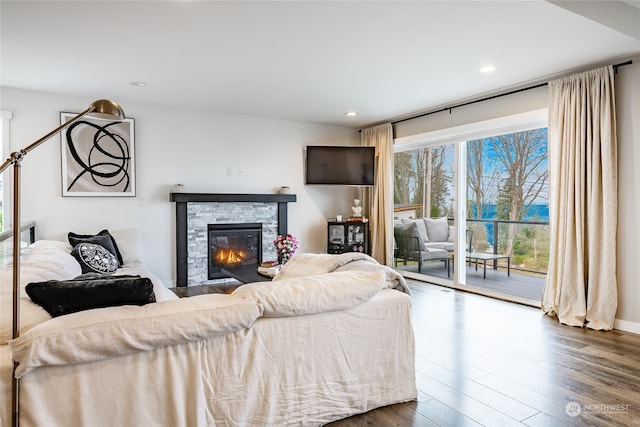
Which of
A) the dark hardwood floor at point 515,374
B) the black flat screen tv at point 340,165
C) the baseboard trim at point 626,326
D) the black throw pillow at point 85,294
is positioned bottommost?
the dark hardwood floor at point 515,374

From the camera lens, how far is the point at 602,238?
352cm

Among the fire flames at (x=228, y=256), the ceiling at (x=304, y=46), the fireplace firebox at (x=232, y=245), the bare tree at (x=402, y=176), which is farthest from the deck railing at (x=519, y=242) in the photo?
the fire flames at (x=228, y=256)

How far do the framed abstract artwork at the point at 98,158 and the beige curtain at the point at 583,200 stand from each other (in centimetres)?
471

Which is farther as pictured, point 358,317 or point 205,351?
point 358,317

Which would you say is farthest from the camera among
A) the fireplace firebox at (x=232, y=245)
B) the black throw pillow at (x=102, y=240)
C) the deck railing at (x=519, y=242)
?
the fireplace firebox at (x=232, y=245)

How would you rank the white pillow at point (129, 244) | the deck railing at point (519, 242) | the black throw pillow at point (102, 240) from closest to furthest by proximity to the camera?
the black throw pillow at point (102, 240) → the deck railing at point (519, 242) → the white pillow at point (129, 244)

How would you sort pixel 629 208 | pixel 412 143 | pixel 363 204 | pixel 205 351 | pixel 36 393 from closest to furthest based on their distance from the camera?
pixel 36 393, pixel 205 351, pixel 629 208, pixel 412 143, pixel 363 204

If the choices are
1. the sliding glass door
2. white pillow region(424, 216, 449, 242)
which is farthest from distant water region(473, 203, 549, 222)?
white pillow region(424, 216, 449, 242)

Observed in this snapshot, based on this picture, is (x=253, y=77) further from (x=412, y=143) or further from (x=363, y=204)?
(x=363, y=204)

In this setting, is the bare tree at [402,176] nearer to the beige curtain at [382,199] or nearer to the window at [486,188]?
the window at [486,188]

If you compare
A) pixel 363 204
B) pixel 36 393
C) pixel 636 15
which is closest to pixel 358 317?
pixel 36 393

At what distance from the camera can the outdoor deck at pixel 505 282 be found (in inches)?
174

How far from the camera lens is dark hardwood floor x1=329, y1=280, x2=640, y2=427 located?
203 centimetres

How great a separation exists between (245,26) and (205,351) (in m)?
2.21
